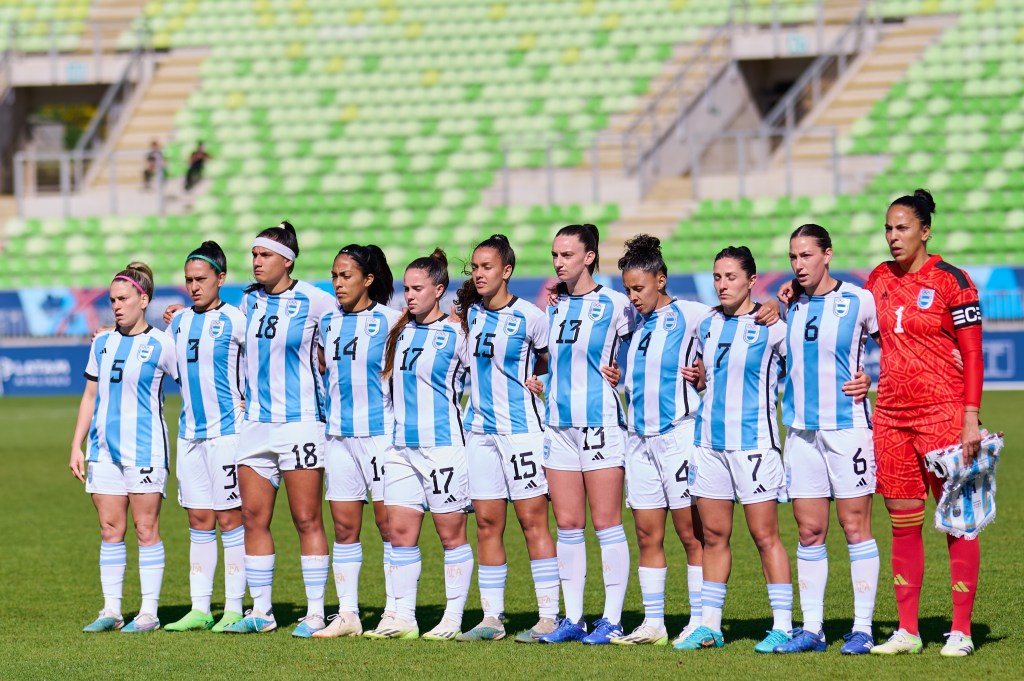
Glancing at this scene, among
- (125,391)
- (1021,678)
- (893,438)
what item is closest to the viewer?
(1021,678)

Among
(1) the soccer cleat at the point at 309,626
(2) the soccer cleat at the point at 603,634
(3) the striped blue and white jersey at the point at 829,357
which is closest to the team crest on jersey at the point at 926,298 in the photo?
(3) the striped blue and white jersey at the point at 829,357

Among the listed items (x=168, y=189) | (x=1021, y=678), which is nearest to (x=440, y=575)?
(x=1021, y=678)

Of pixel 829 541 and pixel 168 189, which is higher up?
pixel 168 189

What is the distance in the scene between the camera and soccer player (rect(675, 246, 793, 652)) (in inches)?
275

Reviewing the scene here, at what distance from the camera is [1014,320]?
68.2 ft

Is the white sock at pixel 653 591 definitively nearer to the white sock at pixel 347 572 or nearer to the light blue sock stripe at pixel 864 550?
the light blue sock stripe at pixel 864 550

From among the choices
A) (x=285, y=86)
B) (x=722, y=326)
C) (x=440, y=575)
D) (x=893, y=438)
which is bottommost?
(x=440, y=575)

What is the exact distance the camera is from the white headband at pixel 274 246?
7.75 meters

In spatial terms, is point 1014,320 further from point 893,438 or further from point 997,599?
point 893,438

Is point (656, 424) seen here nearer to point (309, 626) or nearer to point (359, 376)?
point (359, 376)

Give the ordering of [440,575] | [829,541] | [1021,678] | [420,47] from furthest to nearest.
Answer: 1. [420,47]
2. [829,541]
3. [440,575]
4. [1021,678]

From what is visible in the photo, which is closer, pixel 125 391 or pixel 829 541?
pixel 125 391

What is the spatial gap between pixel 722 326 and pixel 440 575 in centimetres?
322

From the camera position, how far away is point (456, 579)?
24.8 feet
